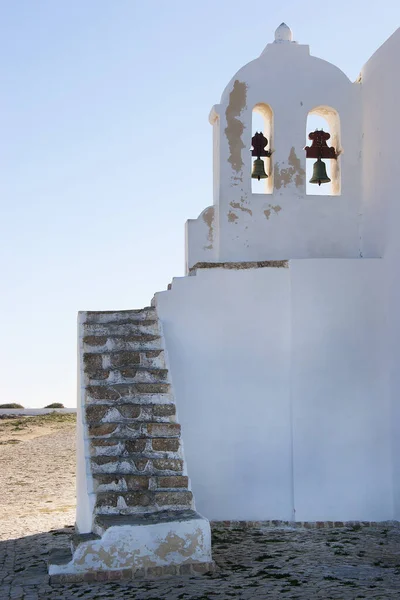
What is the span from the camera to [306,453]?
8.48 meters

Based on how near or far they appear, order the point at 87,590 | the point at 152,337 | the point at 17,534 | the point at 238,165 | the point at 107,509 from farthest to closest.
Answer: the point at 238,165, the point at 17,534, the point at 152,337, the point at 107,509, the point at 87,590

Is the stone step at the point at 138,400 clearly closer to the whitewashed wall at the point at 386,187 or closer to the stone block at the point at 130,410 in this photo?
the stone block at the point at 130,410

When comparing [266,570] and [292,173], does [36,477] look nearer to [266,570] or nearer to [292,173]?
[292,173]

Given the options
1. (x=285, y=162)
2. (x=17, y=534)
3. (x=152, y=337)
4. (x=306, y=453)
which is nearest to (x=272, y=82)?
(x=285, y=162)

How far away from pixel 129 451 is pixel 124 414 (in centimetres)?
42

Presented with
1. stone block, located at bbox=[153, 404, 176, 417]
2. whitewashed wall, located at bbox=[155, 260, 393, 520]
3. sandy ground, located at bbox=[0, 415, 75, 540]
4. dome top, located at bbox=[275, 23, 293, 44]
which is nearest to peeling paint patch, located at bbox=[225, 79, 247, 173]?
dome top, located at bbox=[275, 23, 293, 44]

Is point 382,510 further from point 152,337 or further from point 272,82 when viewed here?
point 272,82

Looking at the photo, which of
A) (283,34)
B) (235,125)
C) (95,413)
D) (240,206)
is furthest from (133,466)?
(283,34)

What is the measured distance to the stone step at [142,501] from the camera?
21.4ft

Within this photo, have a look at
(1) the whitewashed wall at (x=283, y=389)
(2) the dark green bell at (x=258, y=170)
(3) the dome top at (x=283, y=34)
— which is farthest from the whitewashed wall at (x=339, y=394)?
(3) the dome top at (x=283, y=34)

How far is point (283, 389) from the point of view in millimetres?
8555

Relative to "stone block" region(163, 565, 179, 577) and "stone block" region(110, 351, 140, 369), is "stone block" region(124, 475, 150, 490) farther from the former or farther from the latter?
"stone block" region(110, 351, 140, 369)

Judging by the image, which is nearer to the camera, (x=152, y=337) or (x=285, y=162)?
(x=152, y=337)

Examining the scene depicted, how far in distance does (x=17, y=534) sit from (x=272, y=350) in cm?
327
